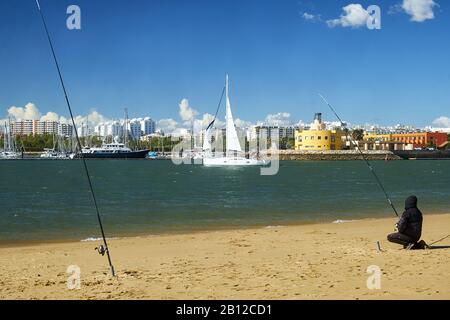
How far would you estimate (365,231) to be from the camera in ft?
55.7

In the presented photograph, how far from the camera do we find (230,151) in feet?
327

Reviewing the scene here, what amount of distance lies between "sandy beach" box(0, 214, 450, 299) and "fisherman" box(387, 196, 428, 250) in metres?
0.32

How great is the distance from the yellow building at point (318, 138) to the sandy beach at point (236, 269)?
154 metres

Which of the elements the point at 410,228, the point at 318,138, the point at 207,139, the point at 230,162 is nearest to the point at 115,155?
the point at 318,138

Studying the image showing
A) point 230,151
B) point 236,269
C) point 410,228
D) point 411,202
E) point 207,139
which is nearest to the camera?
point 236,269

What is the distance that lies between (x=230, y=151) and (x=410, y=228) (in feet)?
289

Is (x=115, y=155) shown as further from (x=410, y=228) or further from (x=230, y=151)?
(x=410, y=228)

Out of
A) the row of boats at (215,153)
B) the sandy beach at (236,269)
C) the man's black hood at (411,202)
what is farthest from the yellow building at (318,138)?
the man's black hood at (411,202)

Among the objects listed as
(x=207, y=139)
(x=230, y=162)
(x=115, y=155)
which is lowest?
(x=230, y=162)

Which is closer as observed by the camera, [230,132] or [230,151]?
[230,132]

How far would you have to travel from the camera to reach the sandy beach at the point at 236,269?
838 centimetres

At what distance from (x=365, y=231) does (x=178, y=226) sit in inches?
315
